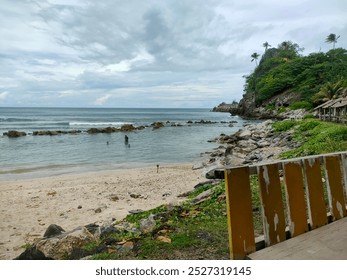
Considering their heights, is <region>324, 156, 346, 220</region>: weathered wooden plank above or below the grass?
above

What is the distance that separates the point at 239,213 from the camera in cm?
302

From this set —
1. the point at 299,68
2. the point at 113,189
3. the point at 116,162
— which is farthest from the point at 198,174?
the point at 299,68

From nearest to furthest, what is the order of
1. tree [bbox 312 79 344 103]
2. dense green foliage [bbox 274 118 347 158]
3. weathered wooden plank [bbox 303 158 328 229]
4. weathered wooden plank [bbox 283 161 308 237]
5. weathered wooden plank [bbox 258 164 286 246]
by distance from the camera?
weathered wooden plank [bbox 258 164 286 246], weathered wooden plank [bbox 283 161 308 237], weathered wooden plank [bbox 303 158 328 229], dense green foliage [bbox 274 118 347 158], tree [bbox 312 79 344 103]

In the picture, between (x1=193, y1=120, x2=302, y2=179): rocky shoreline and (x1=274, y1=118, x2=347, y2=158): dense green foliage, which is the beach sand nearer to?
(x1=193, y1=120, x2=302, y2=179): rocky shoreline

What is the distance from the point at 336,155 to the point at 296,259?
5.56 ft

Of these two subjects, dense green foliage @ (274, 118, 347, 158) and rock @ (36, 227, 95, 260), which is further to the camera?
dense green foliage @ (274, 118, 347, 158)

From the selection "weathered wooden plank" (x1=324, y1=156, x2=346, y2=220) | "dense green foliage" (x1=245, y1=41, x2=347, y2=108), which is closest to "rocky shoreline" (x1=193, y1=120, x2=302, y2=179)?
"weathered wooden plank" (x1=324, y1=156, x2=346, y2=220)

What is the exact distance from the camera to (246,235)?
3.06 m

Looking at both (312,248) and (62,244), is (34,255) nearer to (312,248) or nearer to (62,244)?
(62,244)

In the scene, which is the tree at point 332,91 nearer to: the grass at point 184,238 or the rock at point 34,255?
the grass at point 184,238

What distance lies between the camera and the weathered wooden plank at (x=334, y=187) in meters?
3.82

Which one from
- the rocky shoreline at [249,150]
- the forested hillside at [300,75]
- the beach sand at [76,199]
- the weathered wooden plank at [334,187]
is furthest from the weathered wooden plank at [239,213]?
the forested hillside at [300,75]

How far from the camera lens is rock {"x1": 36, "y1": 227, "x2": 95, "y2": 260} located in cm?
519

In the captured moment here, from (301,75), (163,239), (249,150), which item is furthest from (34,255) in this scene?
(301,75)
